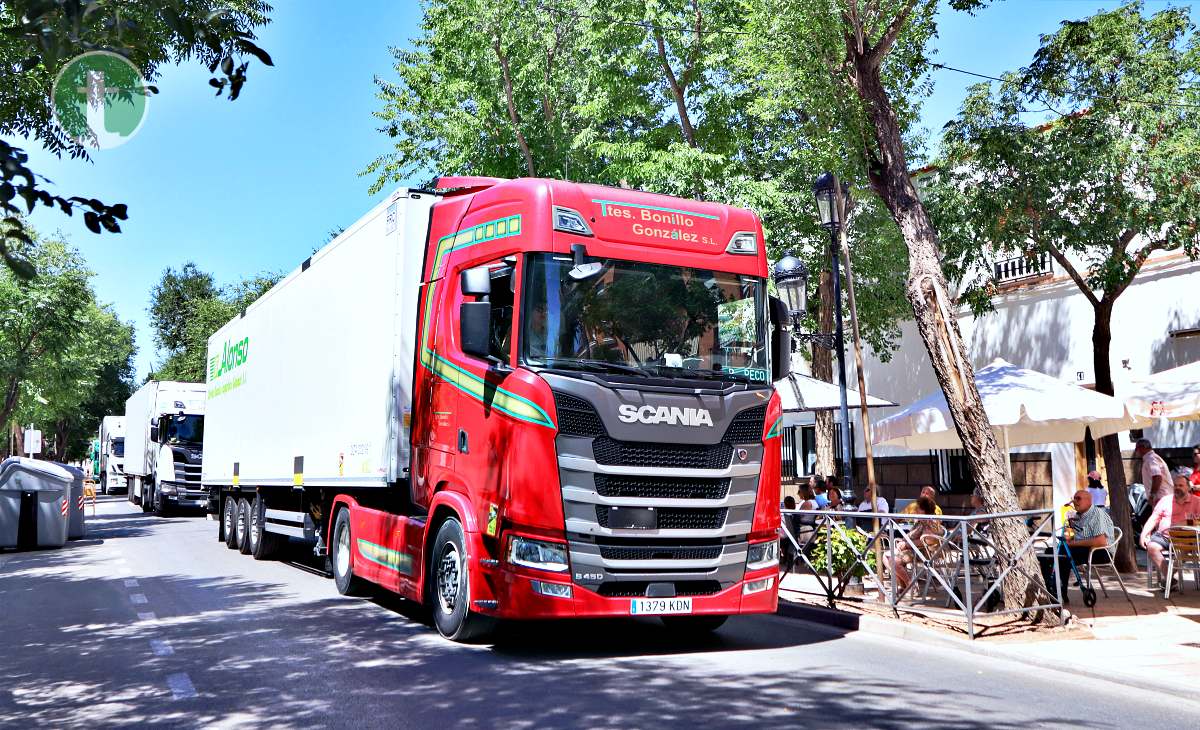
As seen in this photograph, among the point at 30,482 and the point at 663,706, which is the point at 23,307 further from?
the point at 663,706

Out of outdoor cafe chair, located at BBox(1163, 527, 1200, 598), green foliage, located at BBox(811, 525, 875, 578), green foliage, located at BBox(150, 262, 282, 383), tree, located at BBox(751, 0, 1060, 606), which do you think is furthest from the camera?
green foliage, located at BBox(150, 262, 282, 383)

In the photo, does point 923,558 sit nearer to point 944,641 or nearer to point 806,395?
point 944,641

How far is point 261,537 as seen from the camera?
16.7 meters

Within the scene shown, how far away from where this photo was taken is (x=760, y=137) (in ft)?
73.3

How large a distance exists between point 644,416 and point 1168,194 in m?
11.5

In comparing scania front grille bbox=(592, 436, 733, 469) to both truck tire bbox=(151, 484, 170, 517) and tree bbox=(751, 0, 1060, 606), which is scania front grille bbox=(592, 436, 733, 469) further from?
truck tire bbox=(151, 484, 170, 517)

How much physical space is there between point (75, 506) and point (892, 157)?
19510 millimetres

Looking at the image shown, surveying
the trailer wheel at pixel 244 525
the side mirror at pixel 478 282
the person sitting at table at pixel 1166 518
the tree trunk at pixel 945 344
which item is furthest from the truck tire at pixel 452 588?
the trailer wheel at pixel 244 525

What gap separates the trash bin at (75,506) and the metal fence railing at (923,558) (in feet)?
56.1

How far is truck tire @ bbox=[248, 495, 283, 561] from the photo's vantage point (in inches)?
647

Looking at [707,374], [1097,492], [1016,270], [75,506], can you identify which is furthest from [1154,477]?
[75,506]

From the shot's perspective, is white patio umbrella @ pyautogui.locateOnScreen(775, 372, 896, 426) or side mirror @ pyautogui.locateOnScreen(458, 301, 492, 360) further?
white patio umbrella @ pyautogui.locateOnScreen(775, 372, 896, 426)

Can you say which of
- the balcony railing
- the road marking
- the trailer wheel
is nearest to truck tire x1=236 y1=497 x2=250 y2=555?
the trailer wheel

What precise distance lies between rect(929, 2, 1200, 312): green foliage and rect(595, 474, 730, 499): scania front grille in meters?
10.2
